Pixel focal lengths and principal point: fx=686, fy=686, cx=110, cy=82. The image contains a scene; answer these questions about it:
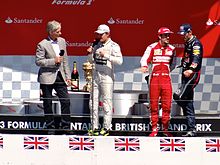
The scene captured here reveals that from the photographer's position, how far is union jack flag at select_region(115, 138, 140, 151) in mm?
6105

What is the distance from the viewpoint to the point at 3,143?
20.3ft

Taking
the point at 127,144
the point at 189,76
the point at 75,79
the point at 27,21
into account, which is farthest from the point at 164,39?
the point at 27,21

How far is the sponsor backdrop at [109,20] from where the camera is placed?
25.5ft

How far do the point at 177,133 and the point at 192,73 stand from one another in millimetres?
582

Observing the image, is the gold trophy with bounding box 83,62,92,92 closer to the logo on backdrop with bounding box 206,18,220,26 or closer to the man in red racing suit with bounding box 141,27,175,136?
the man in red racing suit with bounding box 141,27,175,136

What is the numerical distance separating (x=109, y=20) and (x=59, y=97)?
171 centimetres

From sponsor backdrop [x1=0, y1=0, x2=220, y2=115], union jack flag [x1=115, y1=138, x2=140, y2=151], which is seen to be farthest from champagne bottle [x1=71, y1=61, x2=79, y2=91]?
union jack flag [x1=115, y1=138, x2=140, y2=151]

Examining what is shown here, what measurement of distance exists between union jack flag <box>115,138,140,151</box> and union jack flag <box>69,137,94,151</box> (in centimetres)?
23

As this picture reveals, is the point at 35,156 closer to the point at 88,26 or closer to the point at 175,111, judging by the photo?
the point at 175,111

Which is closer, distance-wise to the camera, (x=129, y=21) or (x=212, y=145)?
(x=212, y=145)

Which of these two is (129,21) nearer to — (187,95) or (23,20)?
(23,20)

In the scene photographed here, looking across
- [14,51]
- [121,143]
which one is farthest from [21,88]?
[121,143]

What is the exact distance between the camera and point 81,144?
6137 millimetres

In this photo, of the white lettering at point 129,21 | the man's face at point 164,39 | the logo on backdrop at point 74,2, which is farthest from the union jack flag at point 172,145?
the logo on backdrop at point 74,2
